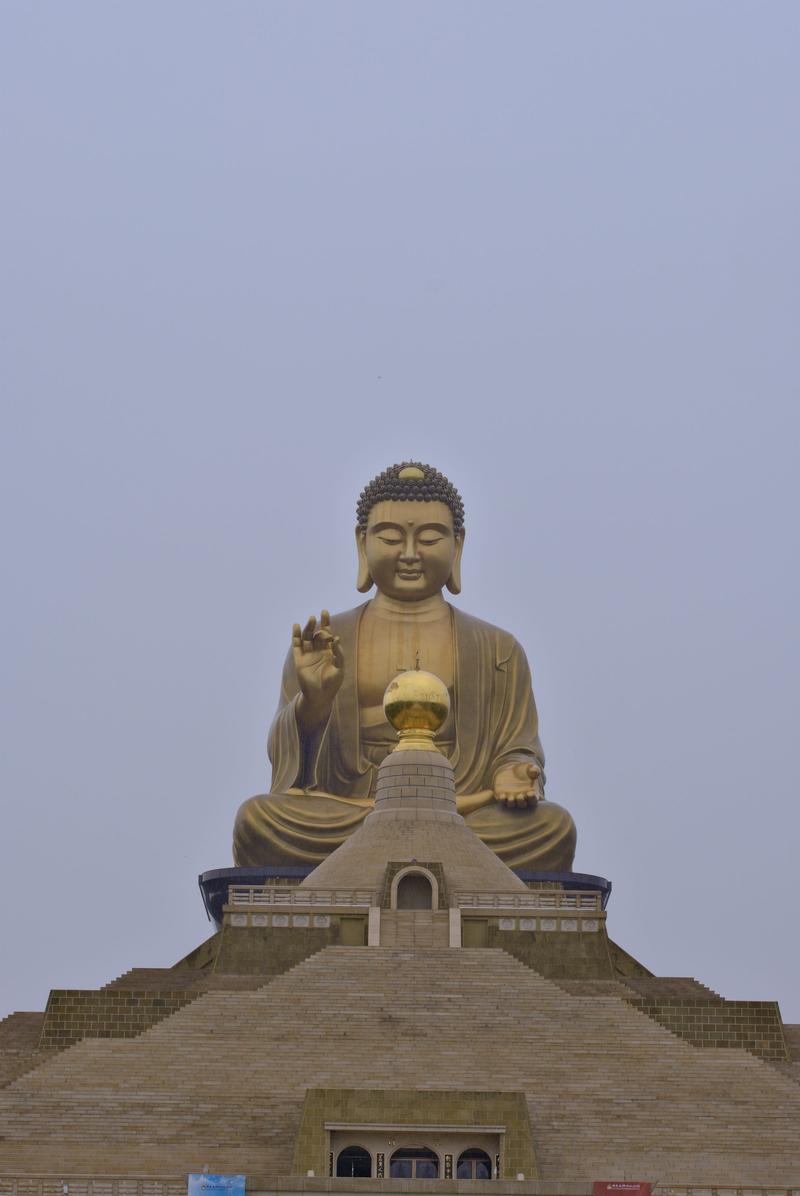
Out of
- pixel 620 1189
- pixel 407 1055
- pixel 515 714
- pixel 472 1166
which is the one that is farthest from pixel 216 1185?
pixel 515 714

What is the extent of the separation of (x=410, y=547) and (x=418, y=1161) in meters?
14.1

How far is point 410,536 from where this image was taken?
125 ft

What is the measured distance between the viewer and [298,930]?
29578 mm

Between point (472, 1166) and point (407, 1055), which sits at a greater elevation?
point (407, 1055)

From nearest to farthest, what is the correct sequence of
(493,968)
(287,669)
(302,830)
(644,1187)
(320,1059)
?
(644,1187), (320,1059), (493,968), (302,830), (287,669)

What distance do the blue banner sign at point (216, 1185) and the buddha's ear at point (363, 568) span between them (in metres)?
15.6

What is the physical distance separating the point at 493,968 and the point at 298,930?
2576 mm

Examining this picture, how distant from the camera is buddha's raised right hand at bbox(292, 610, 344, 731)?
34719 millimetres

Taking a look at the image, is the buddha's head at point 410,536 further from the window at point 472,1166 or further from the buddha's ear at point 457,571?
the window at point 472,1166

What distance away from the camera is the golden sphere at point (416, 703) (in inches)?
1320

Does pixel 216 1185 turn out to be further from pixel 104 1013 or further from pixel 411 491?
pixel 411 491

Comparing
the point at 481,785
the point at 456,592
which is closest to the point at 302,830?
the point at 481,785

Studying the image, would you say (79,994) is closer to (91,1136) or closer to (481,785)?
(91,1136)

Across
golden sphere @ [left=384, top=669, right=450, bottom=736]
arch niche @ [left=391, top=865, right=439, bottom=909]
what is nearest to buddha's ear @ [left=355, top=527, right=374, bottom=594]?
golden sphere @ [left=384, top=669, right=450, bottom=736]
